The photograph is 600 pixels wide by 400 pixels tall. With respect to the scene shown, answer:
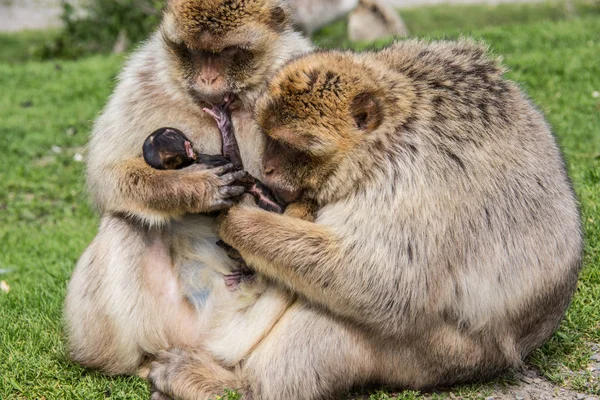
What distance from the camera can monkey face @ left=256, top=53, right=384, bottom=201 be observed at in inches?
130

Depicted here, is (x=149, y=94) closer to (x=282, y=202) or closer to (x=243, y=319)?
(x=282, y=202)

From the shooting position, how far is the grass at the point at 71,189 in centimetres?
390

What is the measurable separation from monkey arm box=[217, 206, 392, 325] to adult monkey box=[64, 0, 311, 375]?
24 cm

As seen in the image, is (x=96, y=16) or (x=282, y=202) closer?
(x=282, y=202)

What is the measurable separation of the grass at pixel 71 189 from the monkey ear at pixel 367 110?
3.80ft

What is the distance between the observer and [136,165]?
3.67 meters

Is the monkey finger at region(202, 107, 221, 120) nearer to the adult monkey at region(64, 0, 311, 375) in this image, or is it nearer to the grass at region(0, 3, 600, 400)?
the adult monkey at region(64, 0, 311, 375)

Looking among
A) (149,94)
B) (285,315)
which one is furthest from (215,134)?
(285,315)

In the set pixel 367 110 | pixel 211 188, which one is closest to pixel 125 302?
pixel 211 188

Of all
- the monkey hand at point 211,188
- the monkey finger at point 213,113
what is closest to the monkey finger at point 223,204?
the monkey hand at point 211,188

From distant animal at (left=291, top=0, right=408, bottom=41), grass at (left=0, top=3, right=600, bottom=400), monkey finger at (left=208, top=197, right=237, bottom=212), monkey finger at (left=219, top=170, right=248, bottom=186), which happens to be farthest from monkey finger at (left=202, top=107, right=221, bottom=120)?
distant animal at (left=291, top=0, right=408, bottom=41)

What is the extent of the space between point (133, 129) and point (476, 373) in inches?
72.9

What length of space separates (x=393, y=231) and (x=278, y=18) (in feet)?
4.03

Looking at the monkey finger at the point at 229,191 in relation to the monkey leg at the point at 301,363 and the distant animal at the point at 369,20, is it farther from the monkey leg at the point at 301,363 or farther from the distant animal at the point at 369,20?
the distant animal at the point at 369,20
